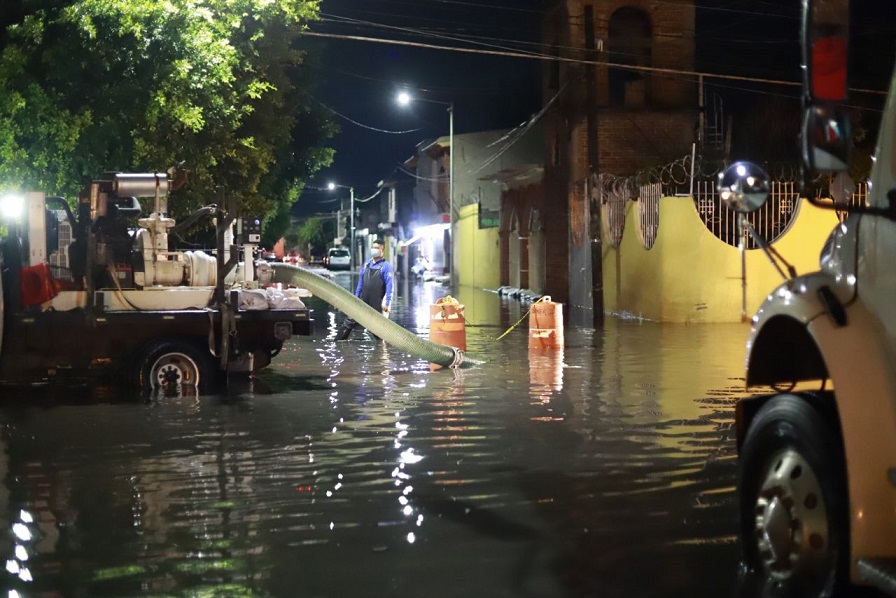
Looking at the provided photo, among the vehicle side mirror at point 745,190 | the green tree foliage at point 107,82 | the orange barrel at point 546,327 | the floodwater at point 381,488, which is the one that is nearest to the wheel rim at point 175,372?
the floodwater at point 381,488

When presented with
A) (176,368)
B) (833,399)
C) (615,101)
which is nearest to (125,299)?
(176,368)

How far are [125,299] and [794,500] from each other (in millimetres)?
9475

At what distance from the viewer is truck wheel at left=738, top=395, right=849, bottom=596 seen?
515 cm

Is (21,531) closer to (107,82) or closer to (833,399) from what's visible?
(833,399)

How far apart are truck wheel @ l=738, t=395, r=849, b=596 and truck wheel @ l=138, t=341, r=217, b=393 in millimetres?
8874

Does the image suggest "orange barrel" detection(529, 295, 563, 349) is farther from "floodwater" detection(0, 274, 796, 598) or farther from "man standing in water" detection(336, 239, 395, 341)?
"floodwater" detection(0, 274, 796, 598)

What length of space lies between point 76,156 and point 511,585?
14.6 m

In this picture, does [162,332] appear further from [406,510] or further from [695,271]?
[695,271]

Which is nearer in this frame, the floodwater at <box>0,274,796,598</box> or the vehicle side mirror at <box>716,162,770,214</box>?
the vehicle side mirror at <box>716,162,770,214</box>

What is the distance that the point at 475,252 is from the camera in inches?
2045

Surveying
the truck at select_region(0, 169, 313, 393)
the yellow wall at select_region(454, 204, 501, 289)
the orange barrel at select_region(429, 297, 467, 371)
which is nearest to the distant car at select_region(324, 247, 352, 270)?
the yellow wall at select_region(454, 204, 501, 289)

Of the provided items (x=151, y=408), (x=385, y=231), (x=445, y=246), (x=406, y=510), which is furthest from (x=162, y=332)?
(x=385, y=231)

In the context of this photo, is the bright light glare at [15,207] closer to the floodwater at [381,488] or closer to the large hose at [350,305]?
the floodwater at [381,488]

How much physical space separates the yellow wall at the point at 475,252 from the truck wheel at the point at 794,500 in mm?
40435
